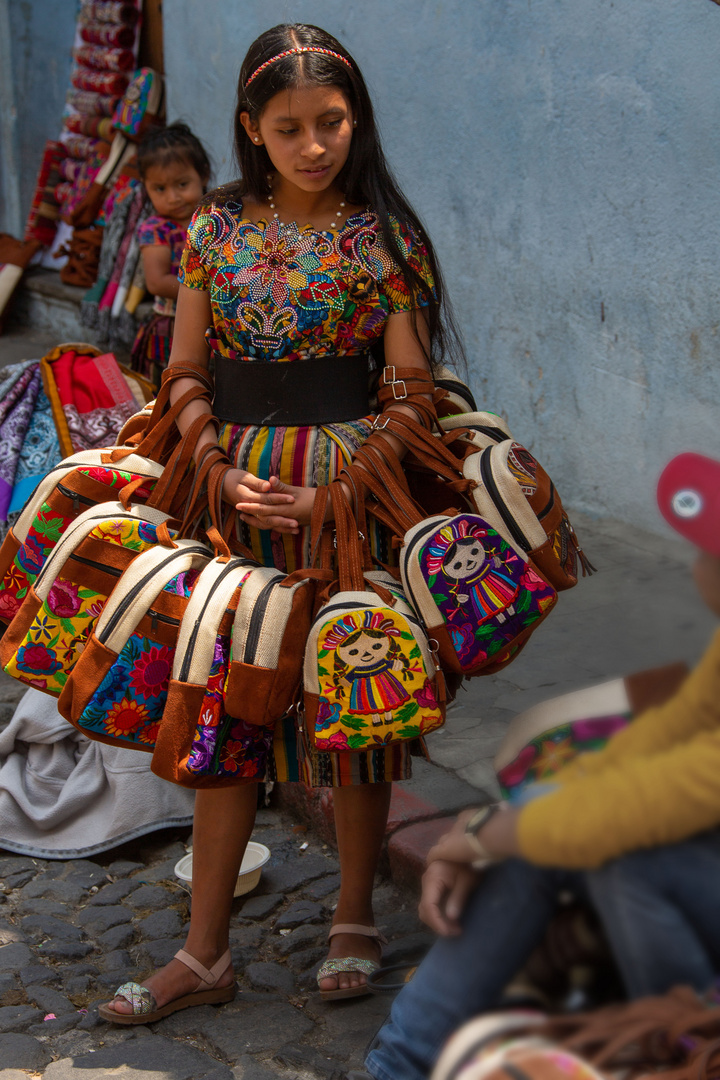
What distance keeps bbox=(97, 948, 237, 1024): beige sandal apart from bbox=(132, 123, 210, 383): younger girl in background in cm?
272

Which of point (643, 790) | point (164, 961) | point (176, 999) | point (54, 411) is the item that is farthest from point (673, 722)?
point (54, 411)

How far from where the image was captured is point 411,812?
2.70m

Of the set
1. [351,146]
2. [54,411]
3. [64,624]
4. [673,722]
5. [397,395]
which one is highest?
[351,146]

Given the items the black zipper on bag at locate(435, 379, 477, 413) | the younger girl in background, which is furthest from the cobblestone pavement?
the younger girl in background

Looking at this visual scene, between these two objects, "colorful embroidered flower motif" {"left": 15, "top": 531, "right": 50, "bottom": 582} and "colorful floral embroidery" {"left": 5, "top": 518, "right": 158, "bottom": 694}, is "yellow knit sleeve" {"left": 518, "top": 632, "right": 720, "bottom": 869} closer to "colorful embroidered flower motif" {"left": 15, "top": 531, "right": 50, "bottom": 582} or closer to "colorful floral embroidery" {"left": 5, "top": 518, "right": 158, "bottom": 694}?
"colorful floral embroidery" {"left": 5, "top": 518, "right": 158, "bottom": 694}

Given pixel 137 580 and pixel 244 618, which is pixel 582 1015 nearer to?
pixel 244 618

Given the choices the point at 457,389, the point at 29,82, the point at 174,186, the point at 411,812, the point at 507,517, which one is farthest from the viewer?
the point at 29,82

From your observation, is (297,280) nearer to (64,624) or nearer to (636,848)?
(64,624)

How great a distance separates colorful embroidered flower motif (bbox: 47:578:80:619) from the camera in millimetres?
Answer: 1986

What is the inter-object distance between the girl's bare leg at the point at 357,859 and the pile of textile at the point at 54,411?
1.90m

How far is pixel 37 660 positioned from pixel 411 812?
107 centimetres

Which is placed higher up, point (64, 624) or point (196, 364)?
point (196, 364)

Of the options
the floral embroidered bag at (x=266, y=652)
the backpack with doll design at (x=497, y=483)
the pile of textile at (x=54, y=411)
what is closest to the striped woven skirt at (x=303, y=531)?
the backpack with doll design at (x=497, y=483)

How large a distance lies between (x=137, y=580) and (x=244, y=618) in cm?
21
